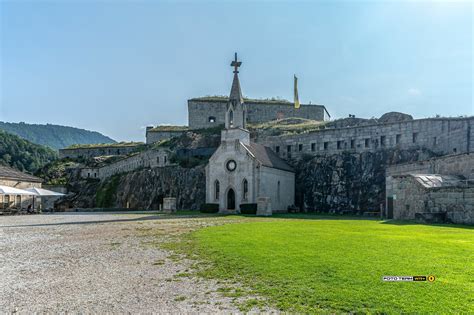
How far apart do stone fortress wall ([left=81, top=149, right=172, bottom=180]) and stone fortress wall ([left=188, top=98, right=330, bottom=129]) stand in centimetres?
1355

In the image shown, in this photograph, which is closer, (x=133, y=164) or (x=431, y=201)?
(x=431, y=201)

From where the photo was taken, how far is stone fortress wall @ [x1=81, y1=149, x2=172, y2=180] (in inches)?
2638

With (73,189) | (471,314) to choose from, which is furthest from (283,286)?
(73,189)

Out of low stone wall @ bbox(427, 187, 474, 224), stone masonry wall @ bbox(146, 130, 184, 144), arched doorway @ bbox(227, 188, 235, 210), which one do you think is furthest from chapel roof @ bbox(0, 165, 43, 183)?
low stone wall @ bbox(427, 187, 474, 224)

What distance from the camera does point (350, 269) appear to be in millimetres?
9742

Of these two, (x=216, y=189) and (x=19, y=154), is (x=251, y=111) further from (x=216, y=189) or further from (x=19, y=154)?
(x=19, y=154)

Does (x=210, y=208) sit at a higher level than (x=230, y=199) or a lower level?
lower

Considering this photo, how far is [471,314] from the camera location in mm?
6547

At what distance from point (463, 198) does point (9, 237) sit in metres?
22.1

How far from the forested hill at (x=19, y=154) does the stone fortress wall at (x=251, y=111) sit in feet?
182

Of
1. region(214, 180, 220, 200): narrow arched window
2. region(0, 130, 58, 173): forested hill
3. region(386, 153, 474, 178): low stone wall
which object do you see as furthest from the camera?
region(0, 130, 58, 173): forested hill

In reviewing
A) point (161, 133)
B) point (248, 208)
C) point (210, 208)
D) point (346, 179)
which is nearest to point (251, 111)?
point (161, 133)

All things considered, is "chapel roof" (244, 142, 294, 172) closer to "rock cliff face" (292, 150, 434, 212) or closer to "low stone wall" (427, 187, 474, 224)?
"rock cliff face" (292, 150, 434, 212)

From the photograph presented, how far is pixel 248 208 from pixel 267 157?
1053 cm
